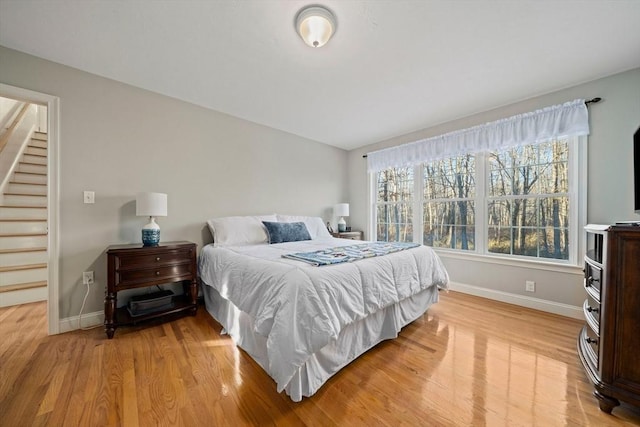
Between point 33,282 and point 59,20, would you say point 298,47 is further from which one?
point 33,282

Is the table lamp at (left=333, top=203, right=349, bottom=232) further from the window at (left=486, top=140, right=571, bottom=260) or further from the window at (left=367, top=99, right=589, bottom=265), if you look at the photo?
the window at (left=486, top=140, right=571, bottom=260)

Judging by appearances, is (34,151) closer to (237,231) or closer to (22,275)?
(22,275)

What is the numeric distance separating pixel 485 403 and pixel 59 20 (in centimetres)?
361

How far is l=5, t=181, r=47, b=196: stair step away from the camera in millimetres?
3217

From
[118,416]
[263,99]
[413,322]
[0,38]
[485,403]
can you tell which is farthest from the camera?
[263,99]

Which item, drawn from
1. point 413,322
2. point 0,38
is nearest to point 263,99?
point 0,38

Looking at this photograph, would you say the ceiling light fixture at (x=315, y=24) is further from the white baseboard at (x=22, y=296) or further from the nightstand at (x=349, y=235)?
the white baseboard at (x=22, y=296)

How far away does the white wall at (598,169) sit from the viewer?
215 centimetres

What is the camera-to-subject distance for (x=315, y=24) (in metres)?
1.57

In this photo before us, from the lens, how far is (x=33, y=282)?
2.71 m

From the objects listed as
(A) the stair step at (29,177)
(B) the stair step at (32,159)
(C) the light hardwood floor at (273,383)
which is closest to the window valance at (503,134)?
(C) the light hardwood floor at (273,383)

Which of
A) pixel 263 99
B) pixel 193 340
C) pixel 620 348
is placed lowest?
pixel 193 340

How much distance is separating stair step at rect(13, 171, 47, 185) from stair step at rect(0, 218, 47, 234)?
84 centimetres

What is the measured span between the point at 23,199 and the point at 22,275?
46.4 inches
